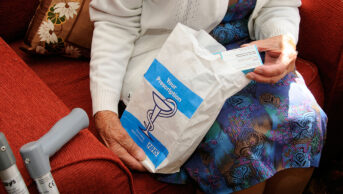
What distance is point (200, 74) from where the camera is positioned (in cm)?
69

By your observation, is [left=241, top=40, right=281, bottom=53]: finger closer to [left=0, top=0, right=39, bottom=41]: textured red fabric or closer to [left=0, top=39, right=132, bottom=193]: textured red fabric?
[left=0, top=39, right=132, bottom=193]: textured red fabric

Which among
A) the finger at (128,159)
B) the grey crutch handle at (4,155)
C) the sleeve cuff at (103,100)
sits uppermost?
the grey crutch handle at (4,155)

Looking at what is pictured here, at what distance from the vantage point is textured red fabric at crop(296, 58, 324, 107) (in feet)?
3.33

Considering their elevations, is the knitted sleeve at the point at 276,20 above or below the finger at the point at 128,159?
above

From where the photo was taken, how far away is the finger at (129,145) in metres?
0.75

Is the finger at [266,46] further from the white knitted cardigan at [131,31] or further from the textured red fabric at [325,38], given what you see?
the textured red fabric at [325,38]

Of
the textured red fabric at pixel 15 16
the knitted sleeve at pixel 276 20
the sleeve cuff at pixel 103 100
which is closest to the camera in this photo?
the sleeve cuff at pixel 103 100

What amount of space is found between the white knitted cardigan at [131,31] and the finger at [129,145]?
9 cm

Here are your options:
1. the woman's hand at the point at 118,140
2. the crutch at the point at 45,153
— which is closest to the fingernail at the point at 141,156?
the woman's hand at the point at 118,140

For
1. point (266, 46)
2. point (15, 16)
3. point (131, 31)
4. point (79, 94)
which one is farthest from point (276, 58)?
point (15, 16)

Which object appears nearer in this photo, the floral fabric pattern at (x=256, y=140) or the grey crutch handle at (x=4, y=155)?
the grey crutch handle at (x=4, y=155)

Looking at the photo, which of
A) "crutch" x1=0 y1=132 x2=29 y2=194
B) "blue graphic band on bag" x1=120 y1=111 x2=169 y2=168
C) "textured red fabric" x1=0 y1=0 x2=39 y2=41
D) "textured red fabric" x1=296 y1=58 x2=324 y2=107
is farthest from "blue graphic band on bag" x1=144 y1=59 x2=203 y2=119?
Answer: "textured red fabric" x1=0 y1=0 x2=39 y2=41

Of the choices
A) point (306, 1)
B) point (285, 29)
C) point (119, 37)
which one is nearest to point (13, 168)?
point (119, 37)

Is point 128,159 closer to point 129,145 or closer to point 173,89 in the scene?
point 129,145
